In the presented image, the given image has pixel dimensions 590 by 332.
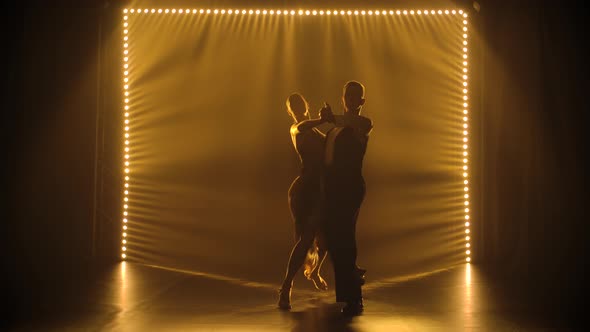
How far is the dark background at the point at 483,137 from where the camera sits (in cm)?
562

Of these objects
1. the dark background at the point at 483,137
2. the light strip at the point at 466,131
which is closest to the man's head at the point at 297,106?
the dark background at the point at 483,137

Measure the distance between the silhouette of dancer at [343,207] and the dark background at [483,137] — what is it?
104 inches

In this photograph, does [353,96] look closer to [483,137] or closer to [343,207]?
[343,207]

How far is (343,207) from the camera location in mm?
3580

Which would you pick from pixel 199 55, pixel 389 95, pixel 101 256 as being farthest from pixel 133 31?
pixel 389 95

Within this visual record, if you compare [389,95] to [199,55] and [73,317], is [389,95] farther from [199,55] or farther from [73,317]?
[73,317]

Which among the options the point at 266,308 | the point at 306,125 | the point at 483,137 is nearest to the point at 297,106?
the point at 306,125

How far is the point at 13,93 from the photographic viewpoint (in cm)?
612

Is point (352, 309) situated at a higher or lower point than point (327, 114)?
lower

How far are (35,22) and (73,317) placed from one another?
3870mm

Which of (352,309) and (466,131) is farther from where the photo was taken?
(466,131)

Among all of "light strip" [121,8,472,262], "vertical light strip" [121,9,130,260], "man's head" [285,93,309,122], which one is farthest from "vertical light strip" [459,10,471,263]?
"vertical light strip" [121,9,130,260]

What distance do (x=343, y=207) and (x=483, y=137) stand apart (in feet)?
11.1

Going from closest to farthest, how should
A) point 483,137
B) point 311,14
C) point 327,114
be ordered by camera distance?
point 327,114 → point 483,137 → point 311,14
